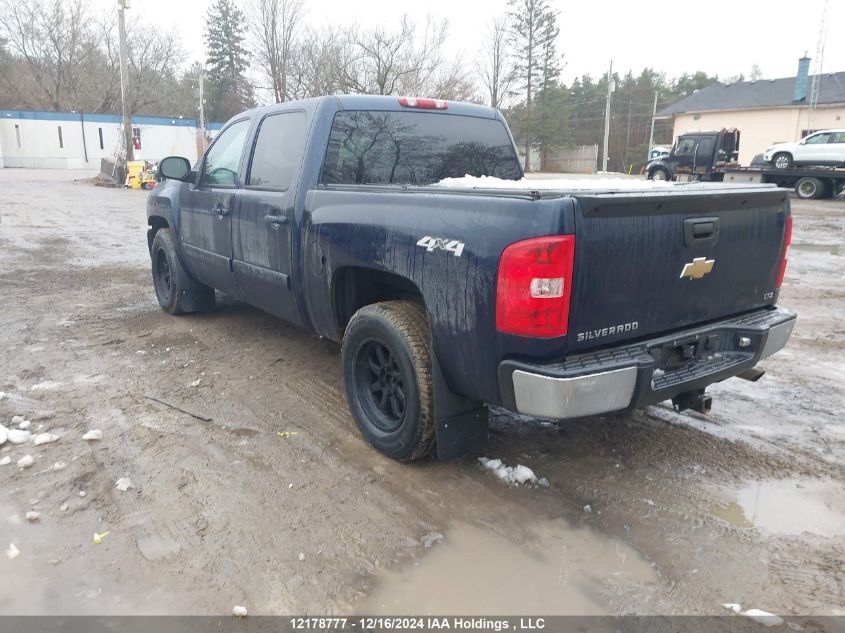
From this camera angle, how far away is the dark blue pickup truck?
2.66 metres

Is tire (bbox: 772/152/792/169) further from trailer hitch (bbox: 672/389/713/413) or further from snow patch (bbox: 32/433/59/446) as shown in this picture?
snow patch (bbox: 32/433/59/446)

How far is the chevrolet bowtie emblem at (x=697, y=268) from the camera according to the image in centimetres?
303

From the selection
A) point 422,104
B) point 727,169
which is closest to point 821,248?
point 422,104

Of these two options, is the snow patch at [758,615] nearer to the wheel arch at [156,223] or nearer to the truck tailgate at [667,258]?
the truck tailgate at [667,258]

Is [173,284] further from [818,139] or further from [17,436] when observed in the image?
[818,139]

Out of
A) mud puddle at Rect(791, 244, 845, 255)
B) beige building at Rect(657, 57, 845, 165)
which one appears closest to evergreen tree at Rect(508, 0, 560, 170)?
beige building at Rect(657, 57, 845, 165)

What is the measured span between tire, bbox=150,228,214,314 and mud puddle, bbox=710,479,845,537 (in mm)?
5106

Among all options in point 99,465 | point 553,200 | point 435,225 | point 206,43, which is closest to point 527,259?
point 553,200

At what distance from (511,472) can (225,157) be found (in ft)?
11.6

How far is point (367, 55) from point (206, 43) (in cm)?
4486

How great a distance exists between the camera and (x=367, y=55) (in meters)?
32.2

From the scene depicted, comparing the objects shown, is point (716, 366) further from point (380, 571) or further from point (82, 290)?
point (82, 290)

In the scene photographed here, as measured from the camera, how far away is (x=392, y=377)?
3.62 meters

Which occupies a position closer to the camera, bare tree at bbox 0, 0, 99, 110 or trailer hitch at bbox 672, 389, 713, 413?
trailer hitch at bbox 672, 389, 713, 413
